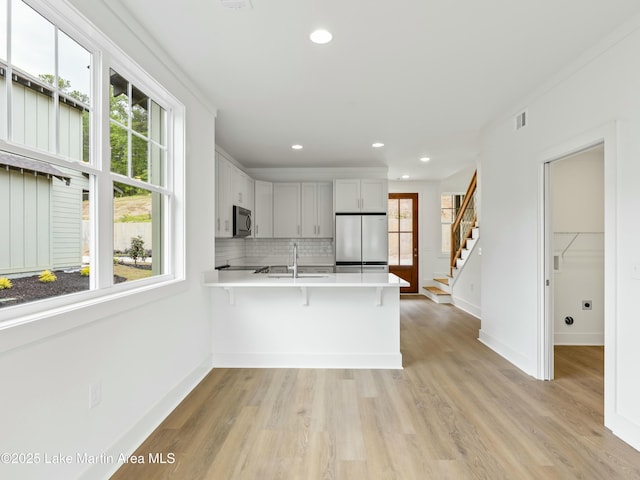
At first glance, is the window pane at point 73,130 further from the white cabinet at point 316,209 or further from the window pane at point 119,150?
the white cabinet at point 316,209

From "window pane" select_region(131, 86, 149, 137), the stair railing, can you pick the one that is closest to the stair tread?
the stair railing

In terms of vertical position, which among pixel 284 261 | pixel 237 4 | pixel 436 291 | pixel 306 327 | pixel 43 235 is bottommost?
pixel 436 291

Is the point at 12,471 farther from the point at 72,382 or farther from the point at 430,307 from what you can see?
the point at 430,307

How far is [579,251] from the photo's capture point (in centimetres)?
420

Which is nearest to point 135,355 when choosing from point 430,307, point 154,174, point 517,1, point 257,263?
point 154,174

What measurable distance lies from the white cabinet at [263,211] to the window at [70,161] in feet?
10.7

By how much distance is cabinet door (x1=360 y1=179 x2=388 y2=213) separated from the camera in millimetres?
6090

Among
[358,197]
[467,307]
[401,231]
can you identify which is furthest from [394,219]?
[467,307]

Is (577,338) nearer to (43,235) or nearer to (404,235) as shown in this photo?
(404,235)

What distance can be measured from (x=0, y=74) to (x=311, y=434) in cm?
244

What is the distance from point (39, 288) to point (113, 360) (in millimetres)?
603

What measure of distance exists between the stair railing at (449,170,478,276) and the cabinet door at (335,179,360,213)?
2205mm

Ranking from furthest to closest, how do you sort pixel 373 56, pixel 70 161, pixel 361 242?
pixel 361 242 → pixel 373 56 → pixel 70 161

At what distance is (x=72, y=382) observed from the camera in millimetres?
1683
